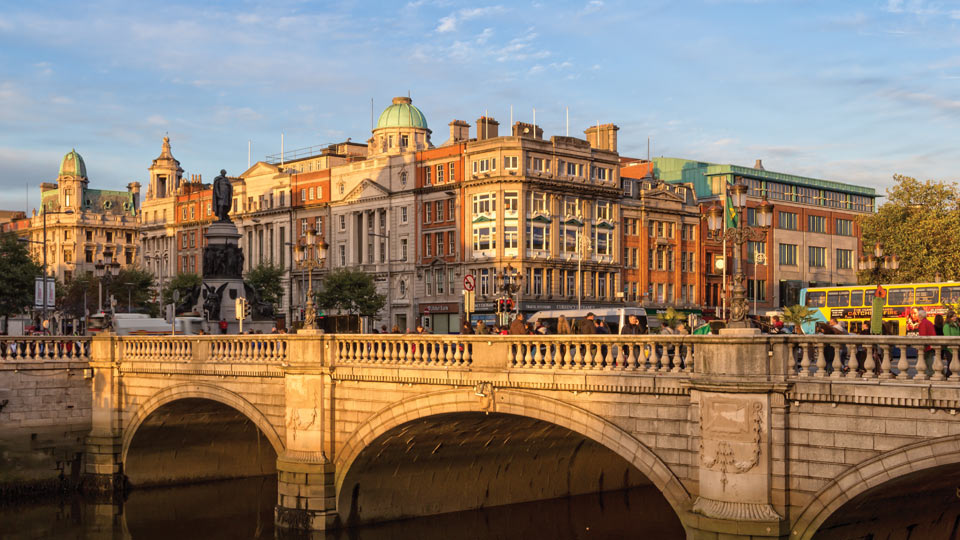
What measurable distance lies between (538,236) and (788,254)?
2895 cm

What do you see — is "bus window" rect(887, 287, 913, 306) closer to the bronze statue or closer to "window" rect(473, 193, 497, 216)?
the bronze statue

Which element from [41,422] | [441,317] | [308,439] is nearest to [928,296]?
[308,439]

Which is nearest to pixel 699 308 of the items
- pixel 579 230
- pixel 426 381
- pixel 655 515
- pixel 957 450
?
pixel 579 230

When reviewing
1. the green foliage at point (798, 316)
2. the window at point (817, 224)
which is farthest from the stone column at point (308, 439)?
the window at point (817, 224)

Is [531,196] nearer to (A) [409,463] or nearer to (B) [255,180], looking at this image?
(B) [255,180]

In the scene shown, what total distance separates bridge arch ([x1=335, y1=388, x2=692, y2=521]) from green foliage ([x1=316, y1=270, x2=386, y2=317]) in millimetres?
54303

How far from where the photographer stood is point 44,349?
36.3 metres

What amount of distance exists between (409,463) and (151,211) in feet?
320

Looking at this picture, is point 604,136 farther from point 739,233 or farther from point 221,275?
point 739,233

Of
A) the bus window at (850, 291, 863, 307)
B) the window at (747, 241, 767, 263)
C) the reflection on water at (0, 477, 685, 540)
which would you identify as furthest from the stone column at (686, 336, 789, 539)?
the window at (747, 241, 767, 263)

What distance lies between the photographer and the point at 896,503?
20328mm

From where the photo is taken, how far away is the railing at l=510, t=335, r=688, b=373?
20.0 meters

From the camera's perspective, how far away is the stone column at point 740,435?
1833 centimetres

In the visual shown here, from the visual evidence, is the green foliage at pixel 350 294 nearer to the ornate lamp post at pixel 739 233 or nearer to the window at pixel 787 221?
the window at pixel 787 221
